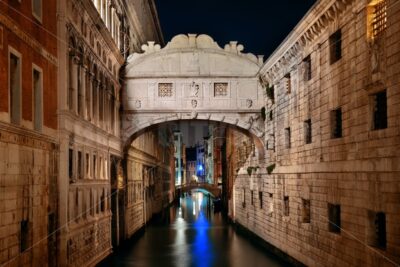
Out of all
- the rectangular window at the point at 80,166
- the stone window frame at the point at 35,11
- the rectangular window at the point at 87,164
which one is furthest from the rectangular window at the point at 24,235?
the rectangular window at the point at 87,164

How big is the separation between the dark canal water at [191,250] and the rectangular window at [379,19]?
10.4 metres

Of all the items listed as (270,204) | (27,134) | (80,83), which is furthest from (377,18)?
(270,204)

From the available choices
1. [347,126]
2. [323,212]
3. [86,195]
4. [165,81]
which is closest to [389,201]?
[347,126]

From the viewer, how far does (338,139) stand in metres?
14.3

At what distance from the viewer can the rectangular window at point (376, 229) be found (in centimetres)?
1204

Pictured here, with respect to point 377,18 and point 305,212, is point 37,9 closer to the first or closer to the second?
point 377,18

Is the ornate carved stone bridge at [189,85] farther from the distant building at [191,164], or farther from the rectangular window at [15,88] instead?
the distant building at [191,164]

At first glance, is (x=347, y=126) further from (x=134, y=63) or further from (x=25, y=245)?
(x=134, y=63)

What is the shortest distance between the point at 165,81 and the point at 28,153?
12997 millimetres

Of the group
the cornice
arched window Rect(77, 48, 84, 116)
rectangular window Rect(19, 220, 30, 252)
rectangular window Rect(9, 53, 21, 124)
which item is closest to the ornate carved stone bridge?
arched window Rect(77, 48, 84, 116)

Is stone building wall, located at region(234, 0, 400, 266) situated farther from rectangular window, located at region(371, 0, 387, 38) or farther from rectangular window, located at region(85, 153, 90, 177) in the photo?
rectangular window, located at region(85, 153, 90, 177)

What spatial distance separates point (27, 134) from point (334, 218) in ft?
26.1

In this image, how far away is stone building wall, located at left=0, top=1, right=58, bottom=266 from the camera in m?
10.6

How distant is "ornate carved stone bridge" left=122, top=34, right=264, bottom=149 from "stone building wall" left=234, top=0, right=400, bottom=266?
2.65 m
